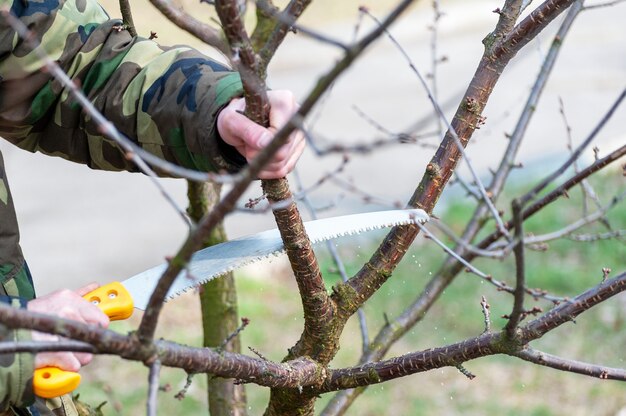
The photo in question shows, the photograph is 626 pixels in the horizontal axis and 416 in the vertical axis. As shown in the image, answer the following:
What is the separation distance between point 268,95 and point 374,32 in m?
0.54

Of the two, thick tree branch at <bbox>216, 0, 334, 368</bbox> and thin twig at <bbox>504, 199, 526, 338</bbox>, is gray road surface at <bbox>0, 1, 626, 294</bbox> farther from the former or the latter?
thin twig at <bbox>504, 199, 526, 338</bbox>

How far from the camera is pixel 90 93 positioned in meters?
1.67

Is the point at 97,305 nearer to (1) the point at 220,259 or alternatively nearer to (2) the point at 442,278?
(1) the point at 220,259

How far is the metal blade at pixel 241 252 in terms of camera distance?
4.98 ft

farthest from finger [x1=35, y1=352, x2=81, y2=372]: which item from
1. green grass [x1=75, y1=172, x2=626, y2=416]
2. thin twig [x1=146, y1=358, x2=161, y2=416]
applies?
→ green grass [x1=75, y1=172, x2=626, y2=416]

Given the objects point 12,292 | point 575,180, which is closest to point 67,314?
point 12,292

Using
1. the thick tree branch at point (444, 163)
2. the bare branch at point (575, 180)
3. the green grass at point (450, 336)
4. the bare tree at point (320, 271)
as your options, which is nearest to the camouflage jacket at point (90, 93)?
the bare tree at point (320, 271)

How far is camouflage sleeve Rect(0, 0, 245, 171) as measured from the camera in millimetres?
1569

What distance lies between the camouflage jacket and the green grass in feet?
5.30

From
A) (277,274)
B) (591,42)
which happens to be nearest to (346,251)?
(277,274)

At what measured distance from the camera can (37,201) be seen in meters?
6.14

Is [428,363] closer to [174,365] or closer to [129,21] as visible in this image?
[174,365]

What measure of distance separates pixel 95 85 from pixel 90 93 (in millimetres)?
17

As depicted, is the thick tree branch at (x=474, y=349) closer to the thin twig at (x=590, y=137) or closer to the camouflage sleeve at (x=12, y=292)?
the thin twig at (x=590, y=137)
